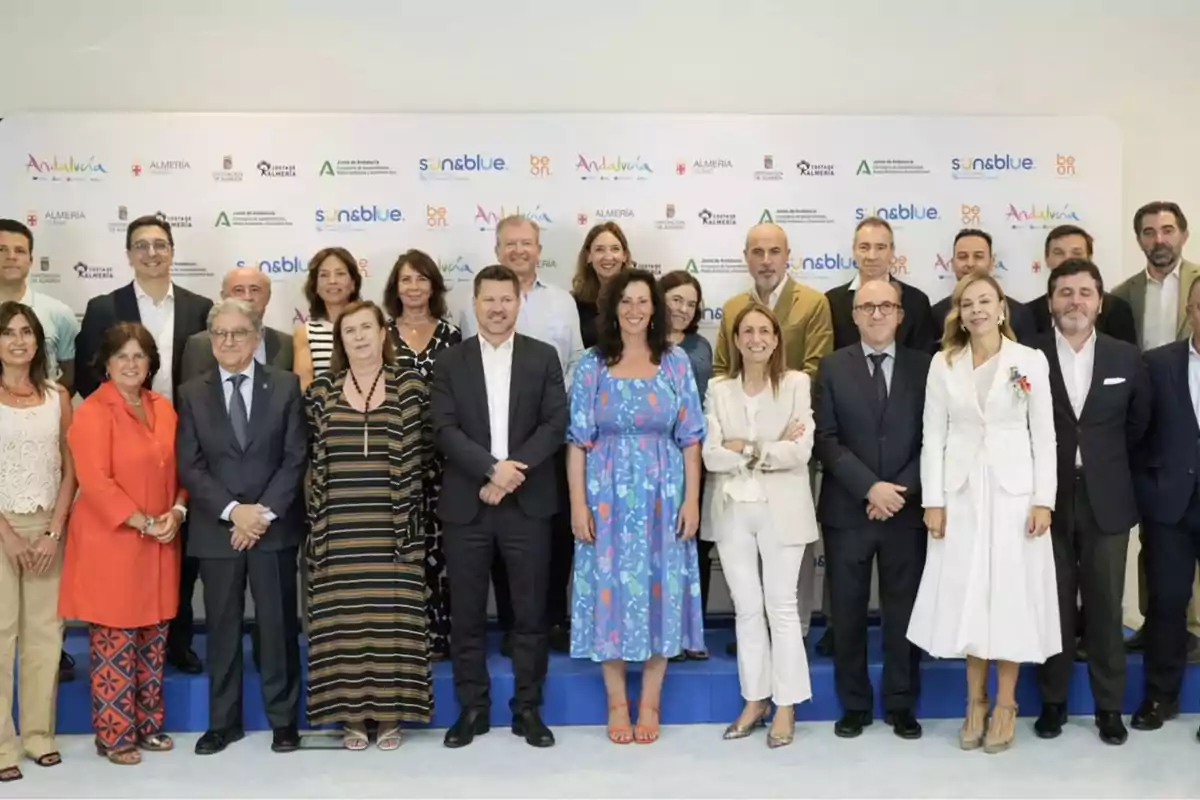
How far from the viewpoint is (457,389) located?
374cm

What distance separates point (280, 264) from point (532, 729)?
258 cm

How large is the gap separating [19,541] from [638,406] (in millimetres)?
2153

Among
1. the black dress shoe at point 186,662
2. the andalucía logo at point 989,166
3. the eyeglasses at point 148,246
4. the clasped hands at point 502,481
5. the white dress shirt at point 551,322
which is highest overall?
the andalucía logo at point 989,166

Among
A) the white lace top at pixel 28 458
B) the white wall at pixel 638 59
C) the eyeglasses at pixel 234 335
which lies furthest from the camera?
the white wall at pixel 638 59

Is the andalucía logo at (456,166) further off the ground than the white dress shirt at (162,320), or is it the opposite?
the andalucía logo at (456,166)

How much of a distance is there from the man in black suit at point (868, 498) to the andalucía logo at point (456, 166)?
204 cm

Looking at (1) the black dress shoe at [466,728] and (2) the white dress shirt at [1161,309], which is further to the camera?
(2) the white dress shirt at [1161,309]

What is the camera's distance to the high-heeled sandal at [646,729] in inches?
150

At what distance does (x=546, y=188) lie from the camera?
5098 mm

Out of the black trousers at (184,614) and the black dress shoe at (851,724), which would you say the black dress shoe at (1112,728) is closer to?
the black dress shoe at (851,724)

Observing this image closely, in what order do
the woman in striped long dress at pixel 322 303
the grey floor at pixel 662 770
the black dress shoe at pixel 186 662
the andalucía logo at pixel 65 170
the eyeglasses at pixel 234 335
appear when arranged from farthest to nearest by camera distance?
the andalucía logo at pixel 65 170 < the woman in striped long dress at pixel 322 303 < the black dress shoe at pixel 186 662 < the eyeglasses at pixel 234 335 < the grey floor at pixel 662 770

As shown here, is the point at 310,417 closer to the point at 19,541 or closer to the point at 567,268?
the point at 19,541

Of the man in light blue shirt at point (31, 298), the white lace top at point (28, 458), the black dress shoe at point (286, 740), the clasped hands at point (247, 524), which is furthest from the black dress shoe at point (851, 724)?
the man in light blue shirt at point (31, 298)

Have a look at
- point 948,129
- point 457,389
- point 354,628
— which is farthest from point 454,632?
point 948,129
